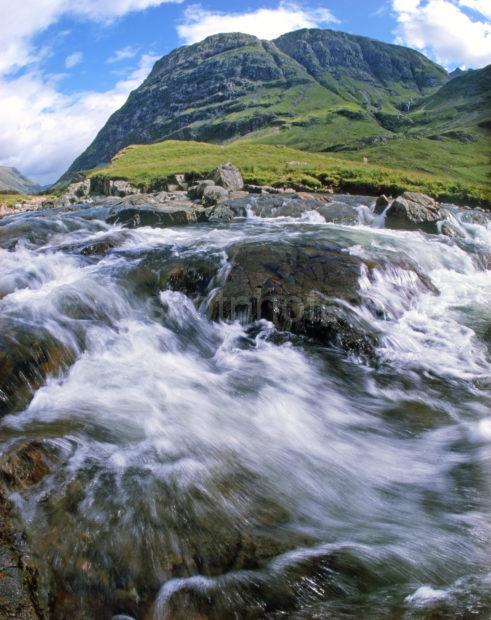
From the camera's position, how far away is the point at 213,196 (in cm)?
3491

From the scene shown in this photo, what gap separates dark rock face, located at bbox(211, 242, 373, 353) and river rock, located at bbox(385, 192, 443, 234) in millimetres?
11830

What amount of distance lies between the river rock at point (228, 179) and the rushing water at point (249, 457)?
27.4 metres

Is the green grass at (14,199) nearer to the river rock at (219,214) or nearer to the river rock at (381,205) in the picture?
the river rock at (219,214)

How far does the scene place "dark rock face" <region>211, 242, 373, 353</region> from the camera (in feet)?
37.3

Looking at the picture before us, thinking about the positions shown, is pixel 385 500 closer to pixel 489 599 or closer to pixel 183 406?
pixel 489 599

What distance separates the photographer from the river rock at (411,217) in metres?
24.5

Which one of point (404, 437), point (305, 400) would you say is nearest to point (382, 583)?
point (404, 437)

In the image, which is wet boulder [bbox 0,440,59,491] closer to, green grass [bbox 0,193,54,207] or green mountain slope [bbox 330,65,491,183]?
green mountain slope [bbox 330,65,491,183]

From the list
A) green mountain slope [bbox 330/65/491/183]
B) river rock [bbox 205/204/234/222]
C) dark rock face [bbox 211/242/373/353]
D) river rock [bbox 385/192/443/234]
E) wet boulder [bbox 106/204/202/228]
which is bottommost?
dark rock face [bbox 211/242/373/353]

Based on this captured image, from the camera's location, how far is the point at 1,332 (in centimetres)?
897

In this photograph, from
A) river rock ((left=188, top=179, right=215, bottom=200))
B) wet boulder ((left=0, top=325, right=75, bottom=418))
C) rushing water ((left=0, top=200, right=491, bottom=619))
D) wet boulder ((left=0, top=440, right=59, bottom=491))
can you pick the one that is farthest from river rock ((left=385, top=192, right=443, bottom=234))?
wet boulder ((left=0, top=440, right=59, bottom=491))

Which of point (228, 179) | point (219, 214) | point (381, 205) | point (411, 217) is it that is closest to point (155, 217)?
point (219, 214)

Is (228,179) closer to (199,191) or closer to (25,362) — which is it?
(199,191)

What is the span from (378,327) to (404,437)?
167 inches
